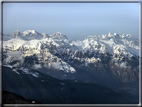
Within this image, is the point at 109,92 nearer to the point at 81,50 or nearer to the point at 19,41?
the point at 81,50

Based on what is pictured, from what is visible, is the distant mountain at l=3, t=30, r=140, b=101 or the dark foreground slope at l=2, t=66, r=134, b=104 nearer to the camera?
the dark foreground slope at l=2, t=66, r=134, b=104

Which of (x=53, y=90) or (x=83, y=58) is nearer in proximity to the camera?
(x=53, y=90)

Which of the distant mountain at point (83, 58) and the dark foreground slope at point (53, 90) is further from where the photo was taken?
the distant mountain at point (83, 58)
